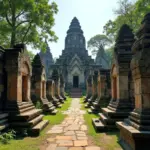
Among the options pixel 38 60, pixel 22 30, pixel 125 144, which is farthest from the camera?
pixel 22 30

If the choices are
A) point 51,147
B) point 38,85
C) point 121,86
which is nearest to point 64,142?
point 51,147

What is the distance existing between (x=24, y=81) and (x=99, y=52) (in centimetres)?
4959

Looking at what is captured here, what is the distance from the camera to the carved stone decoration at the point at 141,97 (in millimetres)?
4391

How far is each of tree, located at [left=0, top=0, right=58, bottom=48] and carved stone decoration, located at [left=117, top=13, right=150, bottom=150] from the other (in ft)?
49.0

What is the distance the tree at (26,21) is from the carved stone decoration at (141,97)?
1493 centimetres

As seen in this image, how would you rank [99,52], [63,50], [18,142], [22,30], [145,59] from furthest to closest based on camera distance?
[99,52], [63,50], [22,30], [18,142], [145,59]

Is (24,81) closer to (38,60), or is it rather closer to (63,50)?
(38,60)

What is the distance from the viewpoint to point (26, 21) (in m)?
20.7

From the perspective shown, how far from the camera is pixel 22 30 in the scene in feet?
70.2

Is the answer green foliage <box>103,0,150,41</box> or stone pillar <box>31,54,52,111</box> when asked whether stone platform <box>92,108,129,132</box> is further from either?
green foliage <box>103,0,150,41</box>

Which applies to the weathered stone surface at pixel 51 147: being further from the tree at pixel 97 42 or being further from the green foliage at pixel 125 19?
the tree at pixel 97 42

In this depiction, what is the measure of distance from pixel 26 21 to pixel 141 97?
1806cm

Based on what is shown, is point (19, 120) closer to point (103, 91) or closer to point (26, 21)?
point (103, 91)

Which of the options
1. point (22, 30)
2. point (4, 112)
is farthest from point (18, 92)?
point (22, 30)
